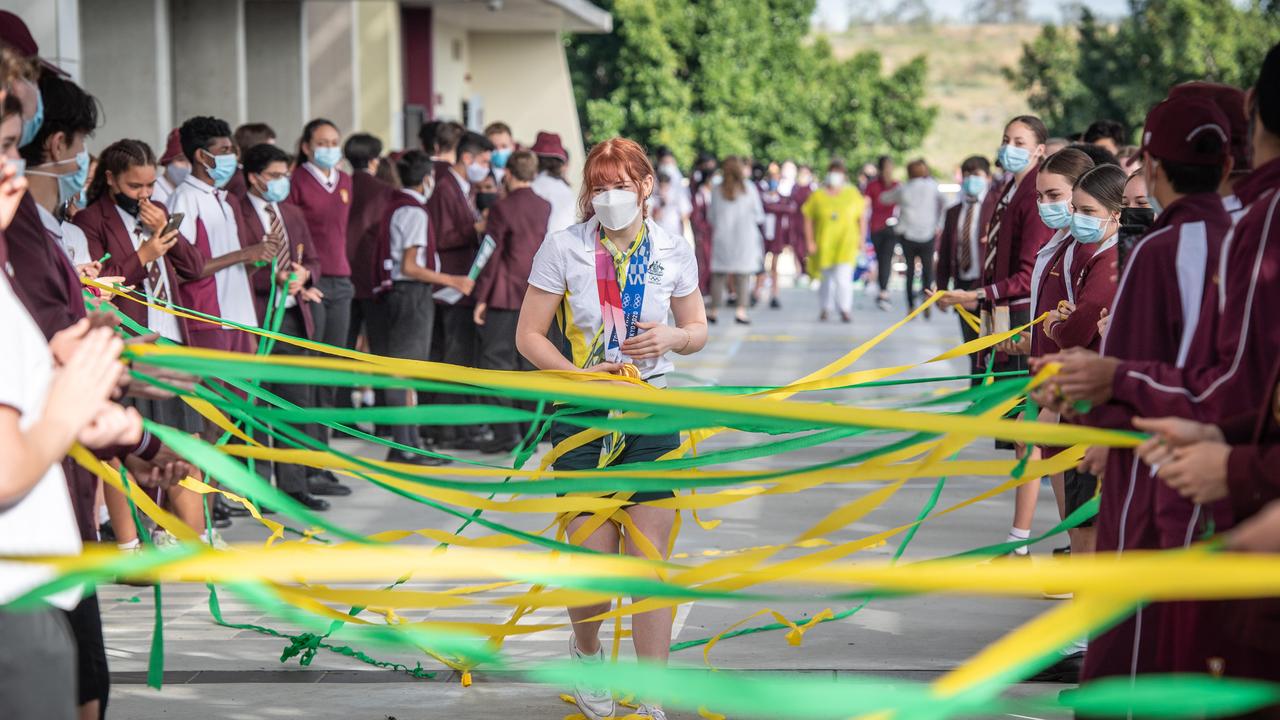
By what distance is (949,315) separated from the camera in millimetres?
22062

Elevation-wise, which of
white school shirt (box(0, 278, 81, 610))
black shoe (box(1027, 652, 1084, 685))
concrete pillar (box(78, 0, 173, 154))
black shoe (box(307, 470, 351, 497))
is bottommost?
black shoe (box(307, 470, 351, 497))

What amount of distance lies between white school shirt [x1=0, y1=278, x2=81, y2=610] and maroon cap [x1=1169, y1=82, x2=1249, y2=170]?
2.43m

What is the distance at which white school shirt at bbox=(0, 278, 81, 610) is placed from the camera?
8.83 feet

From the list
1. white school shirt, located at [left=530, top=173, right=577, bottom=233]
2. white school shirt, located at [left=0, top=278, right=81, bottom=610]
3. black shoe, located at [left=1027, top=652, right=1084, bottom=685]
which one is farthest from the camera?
white school shirt, located at [left=530, top=173, right=577, bottom=233]

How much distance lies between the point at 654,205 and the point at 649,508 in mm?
16973

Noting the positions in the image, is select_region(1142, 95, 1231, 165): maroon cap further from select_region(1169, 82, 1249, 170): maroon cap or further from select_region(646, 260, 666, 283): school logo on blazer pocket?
select_region(646, 260, 666, 283): school logo on blazer pocket

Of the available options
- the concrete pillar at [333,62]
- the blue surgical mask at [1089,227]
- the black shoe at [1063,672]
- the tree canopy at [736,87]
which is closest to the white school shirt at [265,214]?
the blue surgical mask at [1089,227]

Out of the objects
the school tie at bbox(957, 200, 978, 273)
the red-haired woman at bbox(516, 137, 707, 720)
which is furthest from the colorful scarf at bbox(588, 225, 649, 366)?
the school tie at bbox(957, 200, 978, 273)

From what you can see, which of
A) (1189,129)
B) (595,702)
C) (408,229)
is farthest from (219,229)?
(1189,129)

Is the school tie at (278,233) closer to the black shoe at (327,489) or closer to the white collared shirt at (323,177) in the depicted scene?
the white collared shirt at (323,177)

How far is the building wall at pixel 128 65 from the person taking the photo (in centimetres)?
1488

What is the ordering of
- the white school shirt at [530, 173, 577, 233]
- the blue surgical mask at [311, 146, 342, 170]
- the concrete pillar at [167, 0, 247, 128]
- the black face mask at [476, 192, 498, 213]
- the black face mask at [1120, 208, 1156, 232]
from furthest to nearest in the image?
1. the concrete pillar at [167, 0, 247, 128]
2. the white school shirt at [530, 173, 577, 233]
3. the black face mask at [476, 192, 498, 213]
4. the blue surgical mask at [311, 146, 342, 170]
5. the black face mask at [1120, 208, 1156, 232]

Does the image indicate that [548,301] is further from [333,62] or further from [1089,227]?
[333,62]

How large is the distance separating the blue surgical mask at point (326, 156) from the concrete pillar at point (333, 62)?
35.1ft
